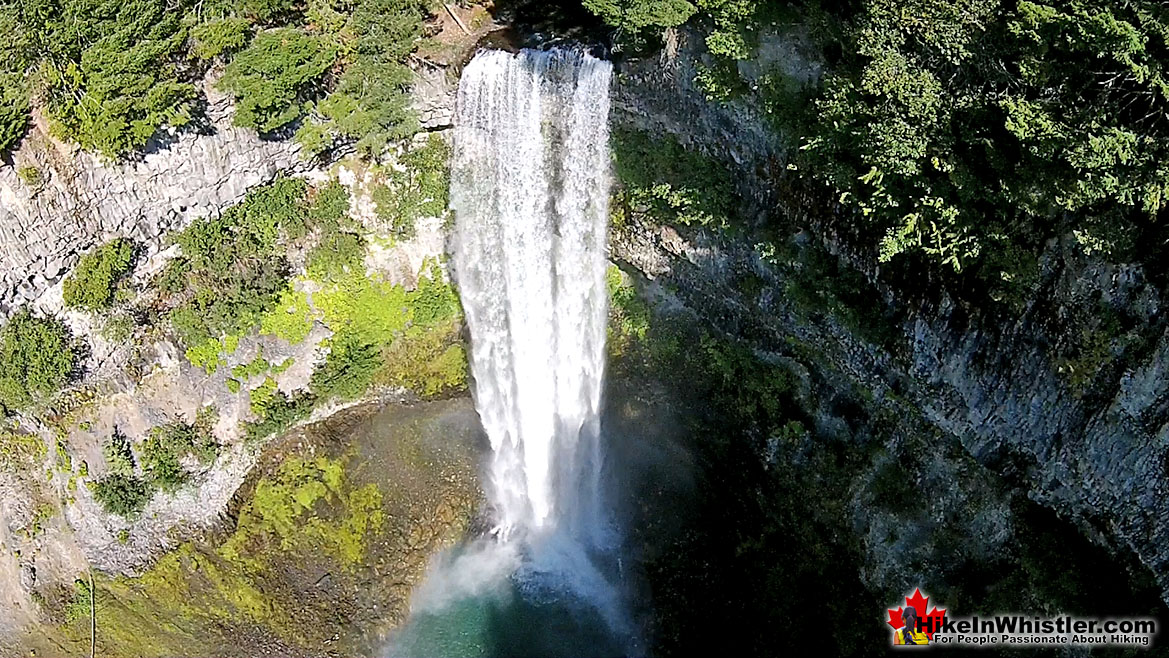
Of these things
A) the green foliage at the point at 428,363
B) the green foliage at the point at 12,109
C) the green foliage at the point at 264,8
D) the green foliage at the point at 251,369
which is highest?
the green foliage at the point at 264,8

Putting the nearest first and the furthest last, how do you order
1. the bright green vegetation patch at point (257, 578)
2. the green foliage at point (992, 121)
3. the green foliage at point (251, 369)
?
the green foliage at point (992, 121) < the bright green vegetation patch at point (257, 578) < the green foliage at point (251, 369)

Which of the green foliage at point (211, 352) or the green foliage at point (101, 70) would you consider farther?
the green foliage at point (211, 352)

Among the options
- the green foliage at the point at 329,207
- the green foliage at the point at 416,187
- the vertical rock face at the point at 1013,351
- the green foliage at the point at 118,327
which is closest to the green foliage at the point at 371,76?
the green foliage at the point at 329,207

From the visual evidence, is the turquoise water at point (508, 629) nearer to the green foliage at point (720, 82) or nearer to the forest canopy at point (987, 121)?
the forest canopy at point (987, 121)

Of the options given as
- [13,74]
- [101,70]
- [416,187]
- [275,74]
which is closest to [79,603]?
[13,74]

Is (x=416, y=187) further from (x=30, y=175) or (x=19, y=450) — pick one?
(x=19, y=450)

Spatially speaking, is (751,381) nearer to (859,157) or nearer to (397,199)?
(859,157)
